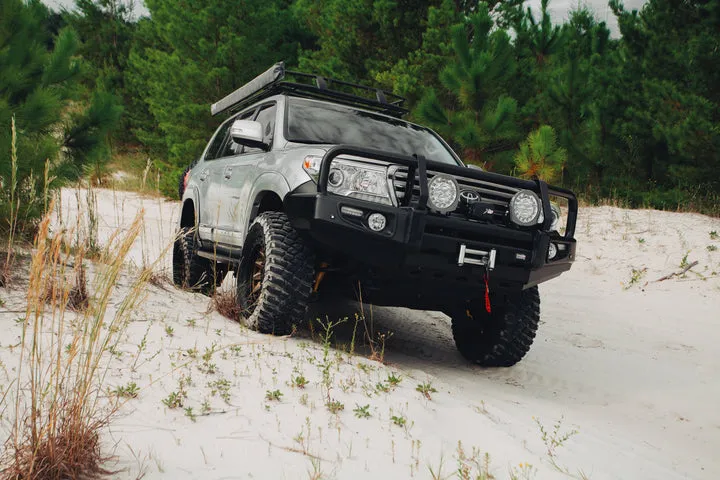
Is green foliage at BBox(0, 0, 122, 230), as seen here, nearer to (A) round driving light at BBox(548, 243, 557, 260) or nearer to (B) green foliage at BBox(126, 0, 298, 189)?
(A) round driving light at BBox(548, 243, 557, 260)

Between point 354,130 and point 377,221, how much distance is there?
1.60m

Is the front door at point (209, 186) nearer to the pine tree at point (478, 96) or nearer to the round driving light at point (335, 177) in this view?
the round driving light at point (335, 177)

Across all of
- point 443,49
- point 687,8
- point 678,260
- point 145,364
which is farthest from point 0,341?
point 687,8

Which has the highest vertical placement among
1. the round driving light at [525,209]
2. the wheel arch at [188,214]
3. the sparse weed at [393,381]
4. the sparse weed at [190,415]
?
the round driving light at [525,209]

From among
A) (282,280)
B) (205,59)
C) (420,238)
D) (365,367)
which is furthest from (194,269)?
(205,59)

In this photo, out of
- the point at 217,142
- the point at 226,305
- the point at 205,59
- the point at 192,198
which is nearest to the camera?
the point at 226,305

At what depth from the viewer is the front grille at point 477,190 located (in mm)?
3840

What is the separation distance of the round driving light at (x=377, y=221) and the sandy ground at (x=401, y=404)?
0.77 meters

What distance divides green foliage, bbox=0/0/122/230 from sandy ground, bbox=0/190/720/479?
82 cm

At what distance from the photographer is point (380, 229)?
3.67 meters

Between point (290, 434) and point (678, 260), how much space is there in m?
8.08

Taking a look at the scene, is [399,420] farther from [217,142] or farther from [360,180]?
[217,142]

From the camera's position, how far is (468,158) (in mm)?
12664

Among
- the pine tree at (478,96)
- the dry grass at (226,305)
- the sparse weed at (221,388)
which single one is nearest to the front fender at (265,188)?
the dry grass at (226,305)
